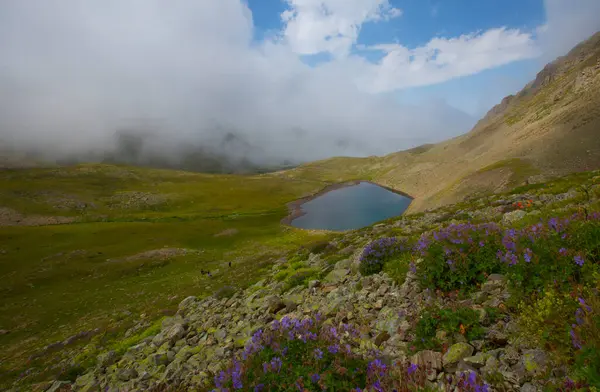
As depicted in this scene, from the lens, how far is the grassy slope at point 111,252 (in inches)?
1209

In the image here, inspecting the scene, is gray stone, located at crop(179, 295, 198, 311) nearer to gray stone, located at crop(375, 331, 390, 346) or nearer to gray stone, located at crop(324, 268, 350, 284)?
gray stone, located at crop(324, 268, 350, 284)

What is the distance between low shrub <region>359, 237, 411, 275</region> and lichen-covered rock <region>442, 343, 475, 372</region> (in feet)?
18.9

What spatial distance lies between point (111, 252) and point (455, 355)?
70.1 meters

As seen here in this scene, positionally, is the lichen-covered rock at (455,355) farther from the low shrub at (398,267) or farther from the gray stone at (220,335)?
the gray stone at (220,335)

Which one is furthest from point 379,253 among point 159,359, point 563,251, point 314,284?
point 159,359

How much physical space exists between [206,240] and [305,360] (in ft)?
235

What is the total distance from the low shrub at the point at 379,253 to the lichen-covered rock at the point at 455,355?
576cm

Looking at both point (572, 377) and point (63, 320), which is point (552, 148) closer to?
point (572, 377)

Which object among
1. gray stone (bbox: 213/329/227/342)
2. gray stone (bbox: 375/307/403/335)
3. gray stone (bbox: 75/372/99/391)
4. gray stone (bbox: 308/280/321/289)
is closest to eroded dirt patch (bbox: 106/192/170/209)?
gray stone (bbox: 75/372/99/391)

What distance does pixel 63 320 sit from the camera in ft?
107

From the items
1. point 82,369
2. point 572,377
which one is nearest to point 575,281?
point 572,377

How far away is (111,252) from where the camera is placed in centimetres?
6119

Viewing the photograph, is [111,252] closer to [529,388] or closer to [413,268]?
[413,268]

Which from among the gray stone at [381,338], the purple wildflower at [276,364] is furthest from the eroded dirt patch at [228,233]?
the purple wildflower at [276,364]
